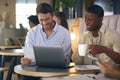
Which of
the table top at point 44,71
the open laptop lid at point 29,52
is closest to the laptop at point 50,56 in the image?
the table top at point 44,71

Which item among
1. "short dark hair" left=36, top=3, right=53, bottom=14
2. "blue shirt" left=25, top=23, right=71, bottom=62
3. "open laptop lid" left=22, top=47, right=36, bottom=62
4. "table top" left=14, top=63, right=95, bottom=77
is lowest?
"table top" left=14, top=63, right=95, bottom=77

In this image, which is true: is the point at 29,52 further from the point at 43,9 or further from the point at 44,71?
the point at 43,9

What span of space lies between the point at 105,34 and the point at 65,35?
645mm

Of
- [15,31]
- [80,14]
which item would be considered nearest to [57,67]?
[80,14]

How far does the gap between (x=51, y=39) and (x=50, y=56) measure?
719mm

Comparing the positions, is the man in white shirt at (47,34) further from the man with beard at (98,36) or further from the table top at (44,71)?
the table top at (44,71)

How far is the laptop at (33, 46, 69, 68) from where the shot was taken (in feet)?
6.74

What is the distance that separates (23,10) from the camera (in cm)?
920

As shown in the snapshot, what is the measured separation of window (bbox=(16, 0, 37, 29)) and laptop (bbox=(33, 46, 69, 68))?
700cm

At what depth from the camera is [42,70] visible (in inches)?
81.2

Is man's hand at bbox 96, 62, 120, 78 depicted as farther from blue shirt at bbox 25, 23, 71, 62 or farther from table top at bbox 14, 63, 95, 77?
blue shirt at bbox 25, 23, 71, 62

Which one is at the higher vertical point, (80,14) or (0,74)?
(80,14)

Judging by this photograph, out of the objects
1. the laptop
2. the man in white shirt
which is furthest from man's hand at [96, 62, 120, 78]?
the man in white shirt

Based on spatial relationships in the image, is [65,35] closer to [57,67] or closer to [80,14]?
[57,67]
